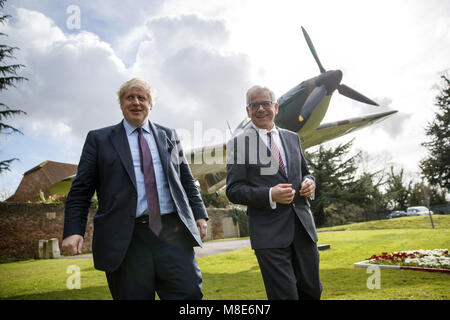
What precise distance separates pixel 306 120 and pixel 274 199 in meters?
7.08

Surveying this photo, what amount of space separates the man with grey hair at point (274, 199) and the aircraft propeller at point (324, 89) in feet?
21.2

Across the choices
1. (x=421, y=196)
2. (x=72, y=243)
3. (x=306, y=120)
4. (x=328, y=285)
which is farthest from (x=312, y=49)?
(x=421, y=196)

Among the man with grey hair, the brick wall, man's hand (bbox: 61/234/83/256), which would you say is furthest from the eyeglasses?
the brick wall

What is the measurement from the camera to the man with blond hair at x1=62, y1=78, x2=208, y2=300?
1.89 m

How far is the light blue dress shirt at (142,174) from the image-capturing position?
6.72ft

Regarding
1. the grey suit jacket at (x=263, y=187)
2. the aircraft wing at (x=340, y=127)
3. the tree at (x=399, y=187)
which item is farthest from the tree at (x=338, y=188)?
the grey suit jacket at (x=263, y=187)

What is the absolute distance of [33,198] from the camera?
88.5ft

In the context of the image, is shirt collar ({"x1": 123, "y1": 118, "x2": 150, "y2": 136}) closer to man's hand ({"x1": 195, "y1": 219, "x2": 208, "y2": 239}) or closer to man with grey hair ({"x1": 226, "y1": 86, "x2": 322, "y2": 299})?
man with grey hair ({"x1": 226, "y1": 86, "x2": 322, "y2": 299})

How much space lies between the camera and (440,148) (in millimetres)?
27828


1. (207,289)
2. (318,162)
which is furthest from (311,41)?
(318,162)

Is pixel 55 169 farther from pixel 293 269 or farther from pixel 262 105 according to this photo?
pixel 293 269

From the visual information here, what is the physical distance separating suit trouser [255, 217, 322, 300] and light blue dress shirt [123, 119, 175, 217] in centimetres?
77
